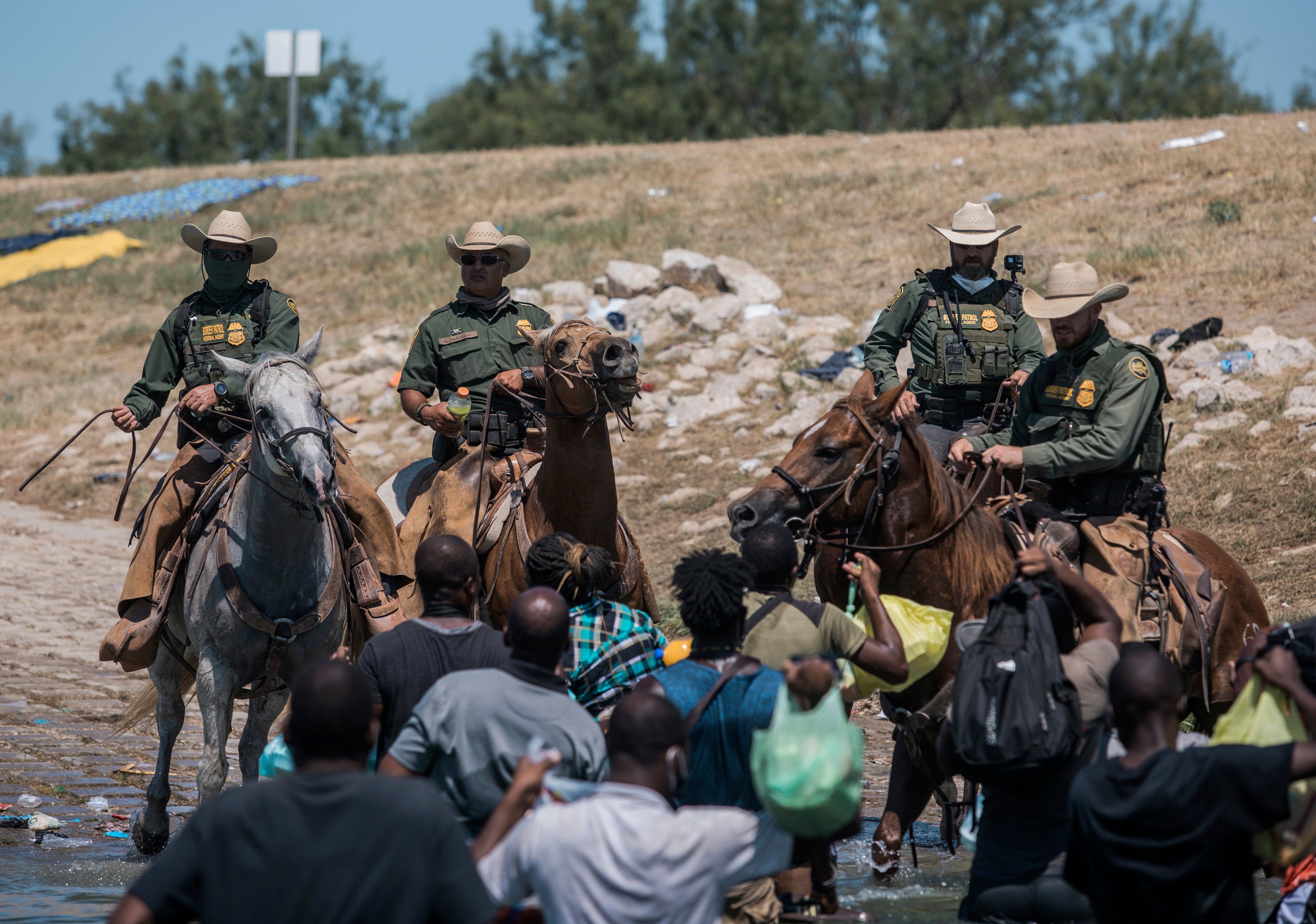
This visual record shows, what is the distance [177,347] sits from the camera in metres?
7.80

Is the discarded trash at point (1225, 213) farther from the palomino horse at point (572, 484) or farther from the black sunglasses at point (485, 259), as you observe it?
the palomino horse at point (572, 484)

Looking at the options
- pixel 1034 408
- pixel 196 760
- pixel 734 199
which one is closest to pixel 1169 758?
pixel 1034 408

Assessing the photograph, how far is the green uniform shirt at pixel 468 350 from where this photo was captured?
8.10 metres

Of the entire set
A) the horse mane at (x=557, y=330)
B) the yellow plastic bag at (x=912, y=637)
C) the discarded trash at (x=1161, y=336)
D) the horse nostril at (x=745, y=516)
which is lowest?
the yellow plastic bag at (x=912, y=637)

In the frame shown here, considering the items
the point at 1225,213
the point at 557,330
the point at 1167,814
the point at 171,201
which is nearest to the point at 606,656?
the point at 557,330

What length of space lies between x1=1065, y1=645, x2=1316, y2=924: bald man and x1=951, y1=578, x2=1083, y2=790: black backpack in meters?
0.48

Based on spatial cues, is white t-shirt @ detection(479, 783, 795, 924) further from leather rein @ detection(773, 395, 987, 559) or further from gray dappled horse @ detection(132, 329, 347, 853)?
gray dappled horse @ detection(132, 329, 347, 853)

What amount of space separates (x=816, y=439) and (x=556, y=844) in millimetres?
3199

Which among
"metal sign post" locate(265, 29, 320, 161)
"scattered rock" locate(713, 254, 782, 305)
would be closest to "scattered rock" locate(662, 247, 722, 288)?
"scattered rock" locate(713, 254, 782, 305)

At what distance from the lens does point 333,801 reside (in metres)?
3.16

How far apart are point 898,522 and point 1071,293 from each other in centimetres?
159

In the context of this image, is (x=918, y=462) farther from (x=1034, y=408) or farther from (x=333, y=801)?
(x=333, y=801)

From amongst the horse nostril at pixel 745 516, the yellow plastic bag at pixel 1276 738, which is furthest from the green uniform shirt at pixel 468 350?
the yellow plastic bag at pixel 1276 738

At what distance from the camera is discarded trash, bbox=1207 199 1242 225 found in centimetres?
1944
